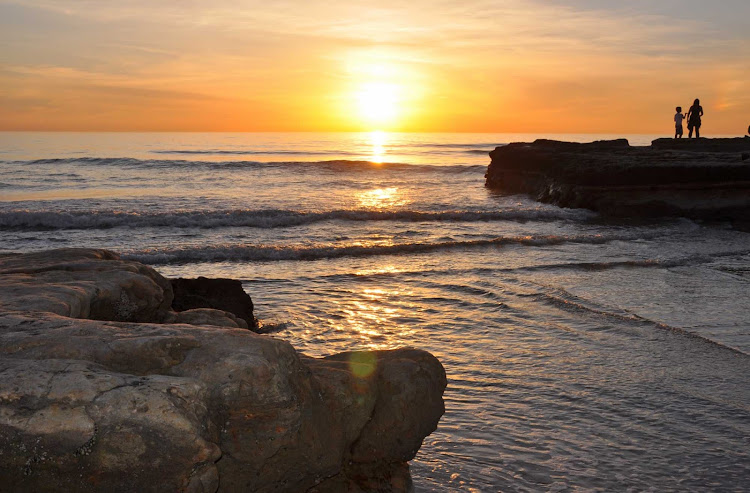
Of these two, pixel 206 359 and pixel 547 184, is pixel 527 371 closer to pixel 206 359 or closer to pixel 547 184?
pixel 206 359

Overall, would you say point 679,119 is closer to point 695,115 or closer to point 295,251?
point 695,115

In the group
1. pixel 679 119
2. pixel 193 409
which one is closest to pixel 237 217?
pixel 193 409

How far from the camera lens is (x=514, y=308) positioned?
821cm

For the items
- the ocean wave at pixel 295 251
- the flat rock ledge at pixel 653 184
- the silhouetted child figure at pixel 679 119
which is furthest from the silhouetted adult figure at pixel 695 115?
the ocean wave at pixel 295 251

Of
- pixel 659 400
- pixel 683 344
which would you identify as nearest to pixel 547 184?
pixel 683 344

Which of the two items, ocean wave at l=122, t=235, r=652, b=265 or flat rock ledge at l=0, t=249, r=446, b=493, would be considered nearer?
flat rock ledge at l=0, t=249, r=446, b=493

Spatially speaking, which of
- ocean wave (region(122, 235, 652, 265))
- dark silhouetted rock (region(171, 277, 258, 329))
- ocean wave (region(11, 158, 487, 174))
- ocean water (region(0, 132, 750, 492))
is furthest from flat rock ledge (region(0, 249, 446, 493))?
ocean wave (region(11, 158, 487, 174))

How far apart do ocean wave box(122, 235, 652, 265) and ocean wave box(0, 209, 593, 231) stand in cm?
416

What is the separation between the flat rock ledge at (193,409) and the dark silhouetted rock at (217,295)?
9.90 ft

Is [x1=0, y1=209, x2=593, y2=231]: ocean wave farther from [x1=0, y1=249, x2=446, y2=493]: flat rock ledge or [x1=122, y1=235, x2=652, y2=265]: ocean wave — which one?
[x1=0, y1=249, x2=446, y2=493]: flat rock ledge

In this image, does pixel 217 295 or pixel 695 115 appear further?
pixel 695 115

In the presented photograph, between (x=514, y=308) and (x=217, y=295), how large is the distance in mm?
3566

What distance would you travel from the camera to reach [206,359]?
2.92 meters

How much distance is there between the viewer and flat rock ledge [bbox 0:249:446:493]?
258 cm
